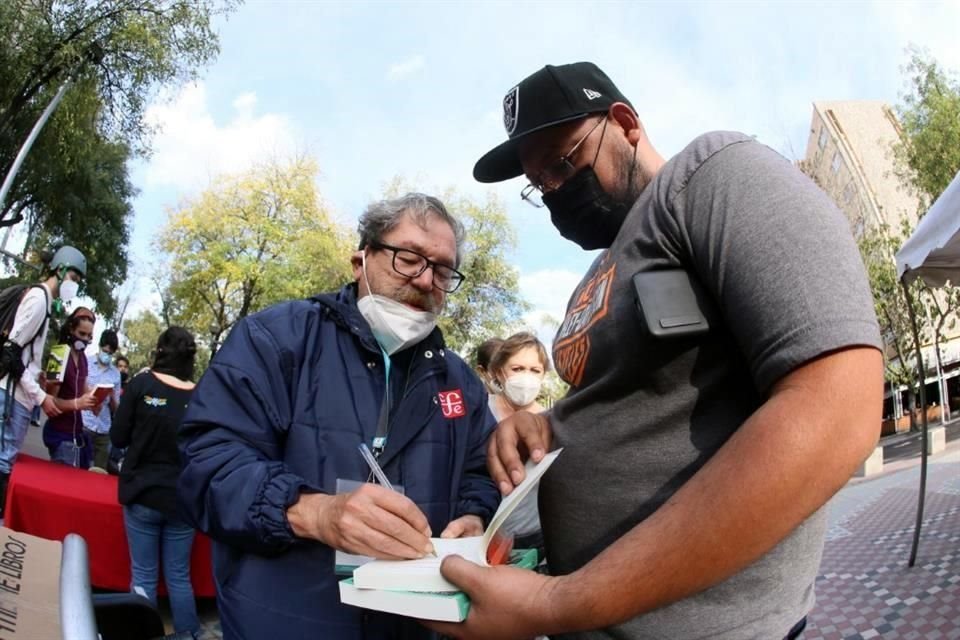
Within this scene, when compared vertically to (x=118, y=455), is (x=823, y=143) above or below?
above

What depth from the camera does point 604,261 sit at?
1.21m

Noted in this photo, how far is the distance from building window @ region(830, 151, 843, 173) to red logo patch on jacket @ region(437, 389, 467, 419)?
42275 millimetres

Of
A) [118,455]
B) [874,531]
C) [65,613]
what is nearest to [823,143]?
[874,531]

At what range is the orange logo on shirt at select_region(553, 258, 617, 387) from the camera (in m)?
1.13

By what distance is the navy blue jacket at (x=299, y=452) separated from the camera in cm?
145

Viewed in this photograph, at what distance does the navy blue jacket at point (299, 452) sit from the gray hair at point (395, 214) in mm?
272

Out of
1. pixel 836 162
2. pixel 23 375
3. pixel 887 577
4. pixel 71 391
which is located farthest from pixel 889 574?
pixel 836 162

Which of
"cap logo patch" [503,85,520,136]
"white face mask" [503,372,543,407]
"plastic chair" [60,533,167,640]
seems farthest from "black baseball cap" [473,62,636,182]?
"white face mask" [503,372,543,407]

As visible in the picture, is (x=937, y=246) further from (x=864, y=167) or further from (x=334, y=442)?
(x=864, y=167)

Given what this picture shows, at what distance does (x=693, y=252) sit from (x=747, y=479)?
0.35 metres

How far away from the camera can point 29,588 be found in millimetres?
1308

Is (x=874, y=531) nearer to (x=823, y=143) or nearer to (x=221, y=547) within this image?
(x=221, y=547)

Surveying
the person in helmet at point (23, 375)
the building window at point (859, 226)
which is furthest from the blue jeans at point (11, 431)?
the building window at point (859, 226)

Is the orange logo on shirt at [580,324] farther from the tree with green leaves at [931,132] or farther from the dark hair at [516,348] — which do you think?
the tree with green leaves at [931,132]
